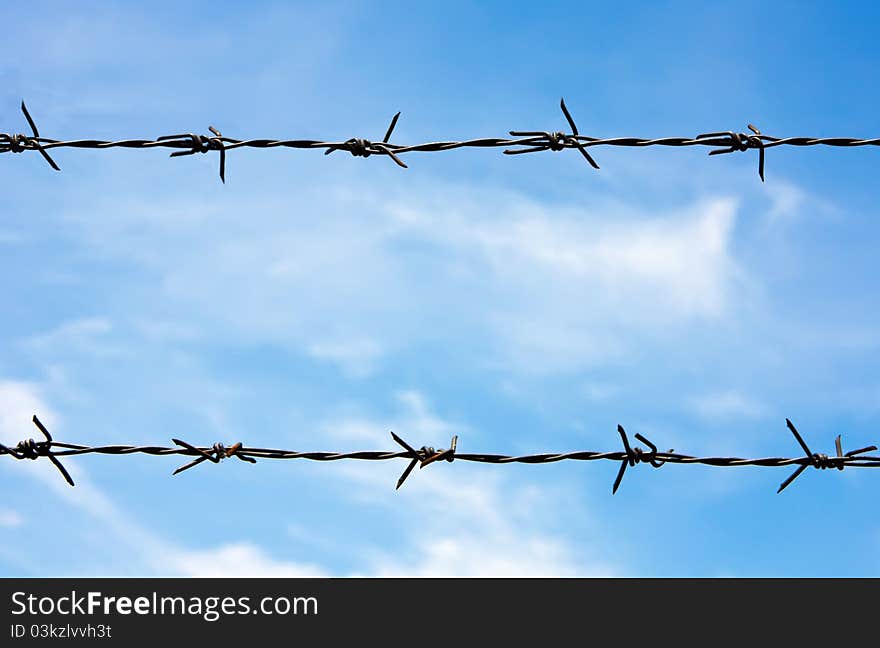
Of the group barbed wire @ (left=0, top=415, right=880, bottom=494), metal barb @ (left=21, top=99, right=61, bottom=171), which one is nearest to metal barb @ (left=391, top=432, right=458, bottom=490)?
barbed wire @ (left=0, top=415, right=880, bottom=494)

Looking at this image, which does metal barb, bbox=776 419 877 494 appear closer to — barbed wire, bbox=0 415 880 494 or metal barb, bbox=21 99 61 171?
barbed wire, bbox=0 415 880 494

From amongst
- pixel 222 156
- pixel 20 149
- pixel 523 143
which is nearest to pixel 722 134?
pixel 523 143

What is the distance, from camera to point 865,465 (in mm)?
3131

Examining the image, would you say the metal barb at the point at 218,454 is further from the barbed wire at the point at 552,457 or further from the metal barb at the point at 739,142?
the metal barb at the point at 739,142

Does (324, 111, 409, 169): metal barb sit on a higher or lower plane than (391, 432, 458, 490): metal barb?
higher

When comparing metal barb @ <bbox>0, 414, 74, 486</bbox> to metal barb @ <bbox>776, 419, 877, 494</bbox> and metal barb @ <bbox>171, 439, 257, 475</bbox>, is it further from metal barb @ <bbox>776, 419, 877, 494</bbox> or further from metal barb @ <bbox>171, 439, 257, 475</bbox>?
metal barb @ <bbox>776, 419, 877, 494</bbox>

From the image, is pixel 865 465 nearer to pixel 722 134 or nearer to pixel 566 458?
pixel 566 458

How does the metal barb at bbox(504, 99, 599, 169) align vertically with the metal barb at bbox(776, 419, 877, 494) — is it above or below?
above

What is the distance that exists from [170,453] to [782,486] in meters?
2.19

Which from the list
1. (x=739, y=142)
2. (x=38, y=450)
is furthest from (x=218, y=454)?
(x=739, y=142)

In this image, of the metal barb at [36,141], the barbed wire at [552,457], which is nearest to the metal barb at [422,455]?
the barbed wire at [552,457]

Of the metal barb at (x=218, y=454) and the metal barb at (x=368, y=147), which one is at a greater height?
the metal barb at (x=368, y=147)

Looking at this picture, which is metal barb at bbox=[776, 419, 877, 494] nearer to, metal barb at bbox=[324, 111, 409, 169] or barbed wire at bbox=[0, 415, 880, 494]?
barbed wire at bbox=[0, 415, 880, 494]
